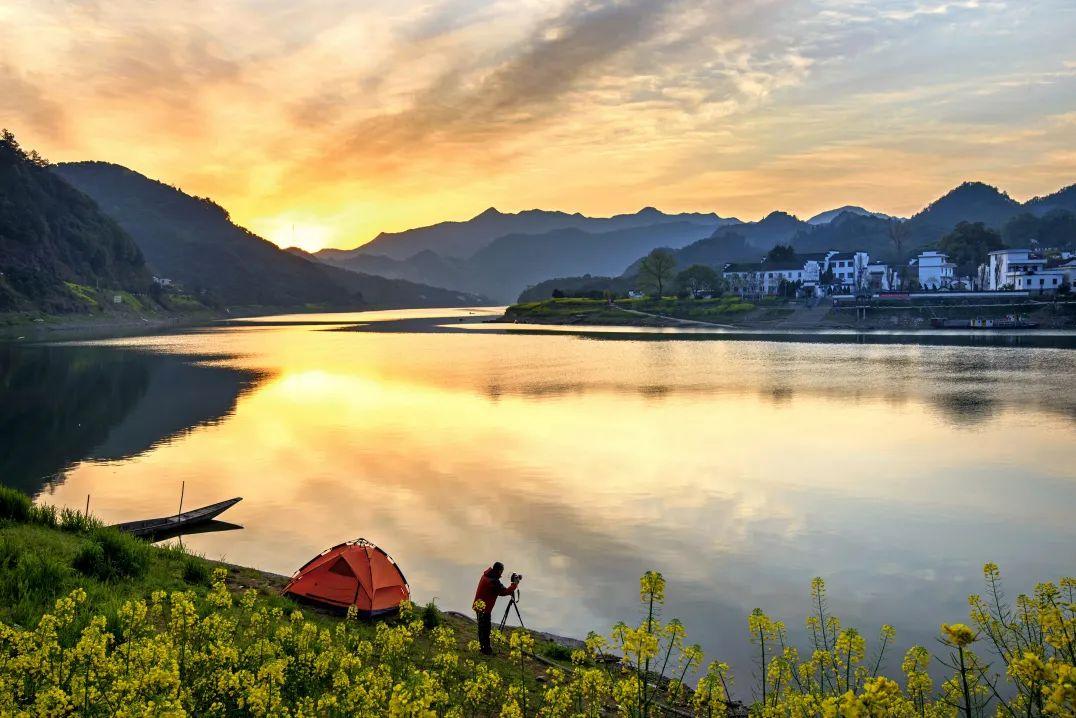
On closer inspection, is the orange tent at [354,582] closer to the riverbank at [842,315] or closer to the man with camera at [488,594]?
the man with camera at [488,594]

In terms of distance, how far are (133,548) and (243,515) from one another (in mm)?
11450

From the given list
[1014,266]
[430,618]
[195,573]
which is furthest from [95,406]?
[1014,266]

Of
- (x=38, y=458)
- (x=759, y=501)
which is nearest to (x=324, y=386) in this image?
(x=38, y=458)

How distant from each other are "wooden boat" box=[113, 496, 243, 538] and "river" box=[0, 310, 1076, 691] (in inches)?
29.3

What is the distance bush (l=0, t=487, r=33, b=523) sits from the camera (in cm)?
2158

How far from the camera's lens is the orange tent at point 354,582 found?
19.2 metres

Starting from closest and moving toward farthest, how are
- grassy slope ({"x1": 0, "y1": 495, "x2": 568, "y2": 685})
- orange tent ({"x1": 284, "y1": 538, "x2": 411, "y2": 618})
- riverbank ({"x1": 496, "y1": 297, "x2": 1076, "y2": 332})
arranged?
grassy slope ({"x1": 0, "y1": 495, "x2": 568, "y2": 685})
orange tent ({"x1": 284, "y1": 538, "x2": 411, "y2": 618})
riverbank ({"x1": 496, "y1": 297, "x2": 1076, "y2": 332})

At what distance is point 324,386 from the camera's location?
75125 millimetres

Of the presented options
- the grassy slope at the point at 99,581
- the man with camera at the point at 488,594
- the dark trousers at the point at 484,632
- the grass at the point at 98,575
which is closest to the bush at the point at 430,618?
the grass at the point at 98,575

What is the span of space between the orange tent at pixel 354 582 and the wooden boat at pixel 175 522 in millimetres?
10014

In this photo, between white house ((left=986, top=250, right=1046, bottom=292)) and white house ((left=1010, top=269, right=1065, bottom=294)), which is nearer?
white house ((left=1010, top=269, right=1065, bottom=294))

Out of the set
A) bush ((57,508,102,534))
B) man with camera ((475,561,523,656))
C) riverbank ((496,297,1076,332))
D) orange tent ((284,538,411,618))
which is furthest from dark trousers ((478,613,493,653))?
riverbank ((496,297,1076,332))

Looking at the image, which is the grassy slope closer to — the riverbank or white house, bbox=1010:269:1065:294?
the riverbank

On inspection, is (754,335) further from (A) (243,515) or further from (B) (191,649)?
(B) (191,649)
